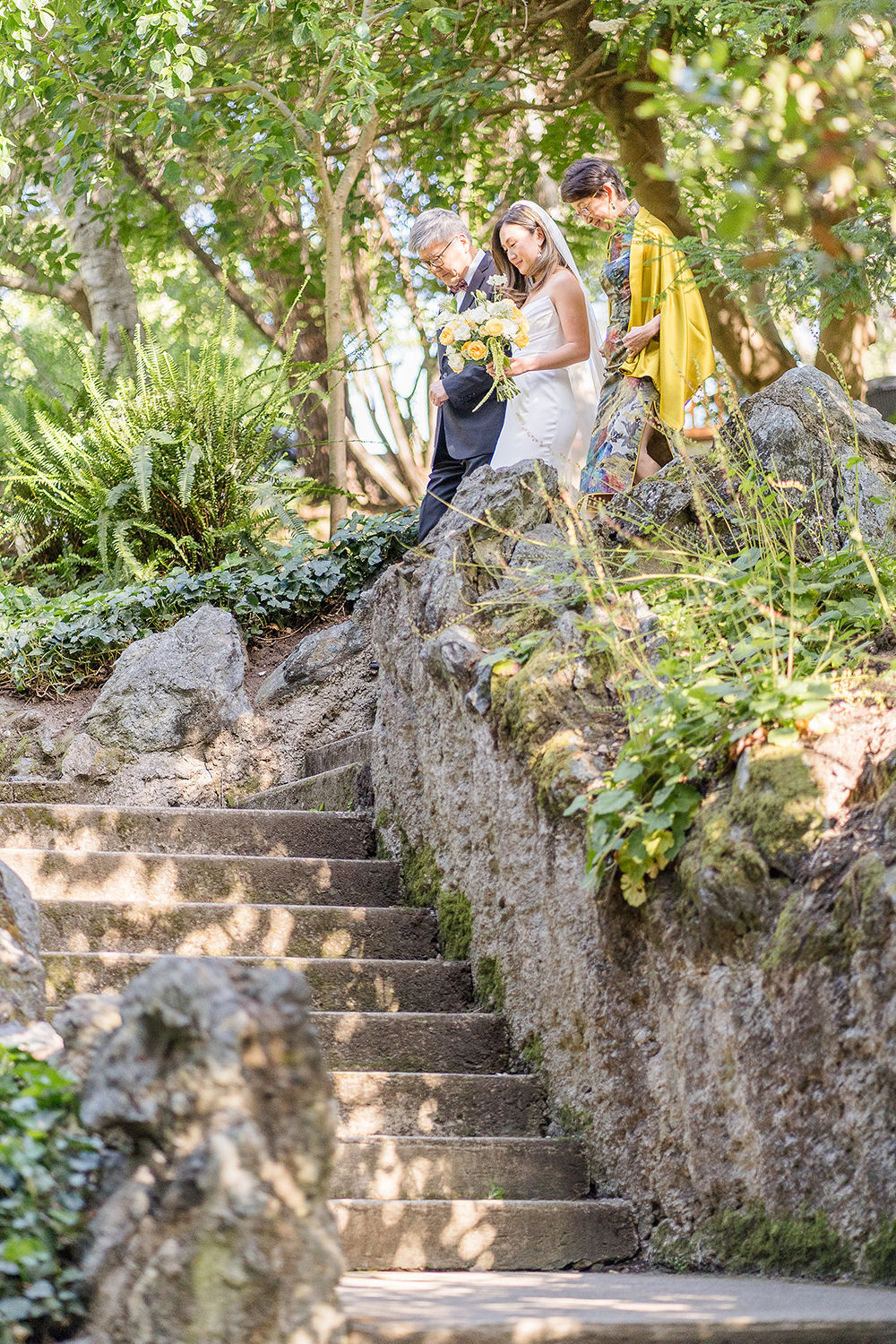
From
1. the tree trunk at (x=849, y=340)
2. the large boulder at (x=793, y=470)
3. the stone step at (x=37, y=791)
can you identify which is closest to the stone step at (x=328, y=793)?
the stone step at (x=37, y=791)

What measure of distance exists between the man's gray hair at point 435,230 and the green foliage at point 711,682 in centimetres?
244

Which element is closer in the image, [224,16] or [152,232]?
[224,16]

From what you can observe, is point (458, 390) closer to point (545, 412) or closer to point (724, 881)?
point (545, 412)

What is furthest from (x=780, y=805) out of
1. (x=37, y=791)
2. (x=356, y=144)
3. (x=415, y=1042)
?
(x=356, y=144)

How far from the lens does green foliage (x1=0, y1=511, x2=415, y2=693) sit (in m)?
6.94

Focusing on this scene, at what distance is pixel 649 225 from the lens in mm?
5086

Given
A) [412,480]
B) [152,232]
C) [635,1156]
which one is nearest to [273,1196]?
[635,1156]

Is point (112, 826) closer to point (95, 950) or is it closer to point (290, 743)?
point (95, 950)

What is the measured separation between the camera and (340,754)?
5875 millimetres

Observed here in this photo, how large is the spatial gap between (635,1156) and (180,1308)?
65.5 inches

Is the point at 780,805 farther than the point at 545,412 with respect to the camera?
No

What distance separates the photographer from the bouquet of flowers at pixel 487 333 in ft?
16.5

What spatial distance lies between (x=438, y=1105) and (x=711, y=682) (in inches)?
57.4

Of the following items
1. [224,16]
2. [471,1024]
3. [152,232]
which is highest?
[224,16]
